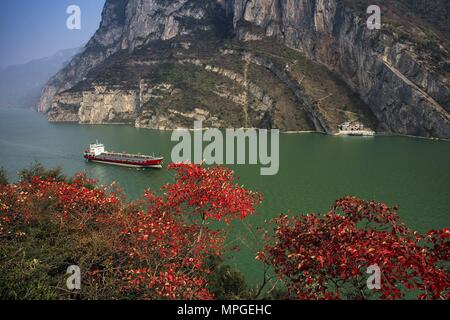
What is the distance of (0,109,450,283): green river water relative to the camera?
3338 cm

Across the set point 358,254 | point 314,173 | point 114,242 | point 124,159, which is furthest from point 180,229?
point 124,159

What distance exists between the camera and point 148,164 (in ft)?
199

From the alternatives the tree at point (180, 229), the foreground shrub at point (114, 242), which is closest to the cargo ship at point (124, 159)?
the foreground shrub at point (114, 242)

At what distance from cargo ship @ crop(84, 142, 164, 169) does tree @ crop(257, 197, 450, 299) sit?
51.5 meters

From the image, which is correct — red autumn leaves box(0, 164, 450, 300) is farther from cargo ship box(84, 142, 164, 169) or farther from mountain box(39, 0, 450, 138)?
mountain box(39, 0, 450, 138)

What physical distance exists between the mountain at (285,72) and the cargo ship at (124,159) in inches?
2056

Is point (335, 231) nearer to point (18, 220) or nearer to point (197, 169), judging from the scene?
point (197, 169)

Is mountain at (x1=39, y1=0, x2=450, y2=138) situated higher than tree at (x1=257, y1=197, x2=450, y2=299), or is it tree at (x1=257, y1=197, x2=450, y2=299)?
mountain at (x1=39, y1=0, x2=450, y2=138)

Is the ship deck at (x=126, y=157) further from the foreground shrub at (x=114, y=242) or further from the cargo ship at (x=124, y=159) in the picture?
the foreground shrub at (x=114, y=242)

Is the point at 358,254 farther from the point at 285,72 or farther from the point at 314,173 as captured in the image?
the point at 285,72

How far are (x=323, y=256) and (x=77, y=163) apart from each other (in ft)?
208

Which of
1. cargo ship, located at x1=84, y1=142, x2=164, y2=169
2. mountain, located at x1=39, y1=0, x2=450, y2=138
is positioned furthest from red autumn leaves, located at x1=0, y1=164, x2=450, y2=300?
mountain, located at x1=39, y1=0, x2=450, y2=138

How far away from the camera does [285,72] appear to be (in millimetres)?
127812

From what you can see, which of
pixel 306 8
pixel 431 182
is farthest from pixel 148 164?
pixel 306 8
